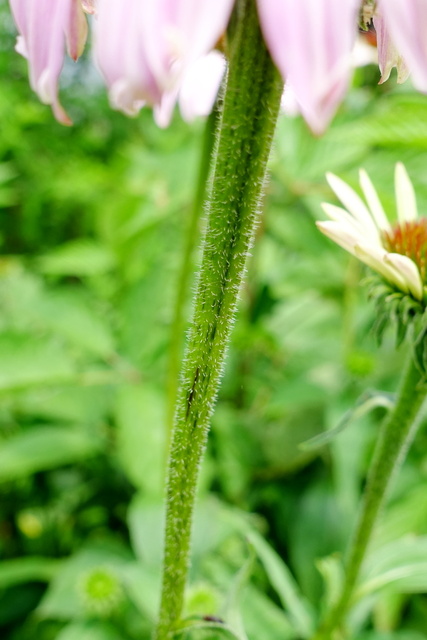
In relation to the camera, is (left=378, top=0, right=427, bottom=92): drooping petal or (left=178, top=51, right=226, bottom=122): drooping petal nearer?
(left=378, top=0, right=427, bottom=92): drooping petal

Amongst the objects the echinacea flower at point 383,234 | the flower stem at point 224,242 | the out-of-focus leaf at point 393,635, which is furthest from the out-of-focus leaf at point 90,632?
the echinacea flower at point 383,234

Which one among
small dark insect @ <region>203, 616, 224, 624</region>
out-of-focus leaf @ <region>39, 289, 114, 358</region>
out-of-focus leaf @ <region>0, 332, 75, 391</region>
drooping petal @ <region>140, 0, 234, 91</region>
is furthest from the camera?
out-of-focus leaf @ <region>39, 289, 114, 358</region>

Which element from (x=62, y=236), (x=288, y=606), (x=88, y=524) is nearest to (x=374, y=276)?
(x=288, y=606)

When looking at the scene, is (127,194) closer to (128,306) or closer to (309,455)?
(128,306)

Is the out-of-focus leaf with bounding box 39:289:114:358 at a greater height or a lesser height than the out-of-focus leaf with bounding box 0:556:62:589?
greater

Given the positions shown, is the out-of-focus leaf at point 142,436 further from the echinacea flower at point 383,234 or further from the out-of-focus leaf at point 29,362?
the echinacea flower at point 383,234

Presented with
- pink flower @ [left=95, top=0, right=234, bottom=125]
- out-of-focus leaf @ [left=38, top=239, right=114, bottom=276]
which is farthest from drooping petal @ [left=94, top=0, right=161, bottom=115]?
out-of-focus leaf @ [left=38, top=239, right=114, bottom=276]

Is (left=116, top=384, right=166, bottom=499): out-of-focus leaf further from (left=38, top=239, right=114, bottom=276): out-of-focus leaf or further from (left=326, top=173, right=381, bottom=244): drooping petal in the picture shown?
(left=326, top=173, right=381, bottom=244): drooping petal
